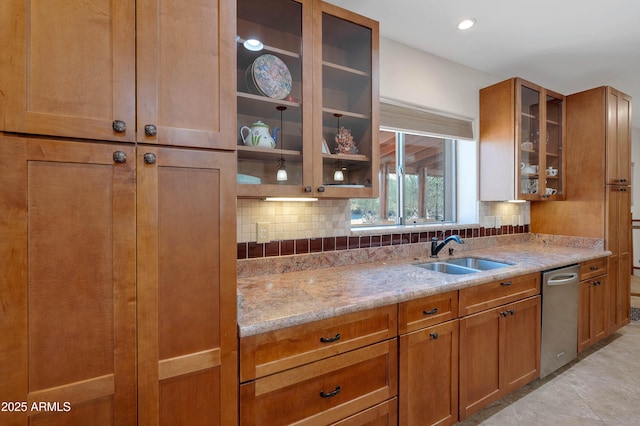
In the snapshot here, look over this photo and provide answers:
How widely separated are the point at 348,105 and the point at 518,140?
68.2 inches

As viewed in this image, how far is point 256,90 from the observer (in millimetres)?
1554

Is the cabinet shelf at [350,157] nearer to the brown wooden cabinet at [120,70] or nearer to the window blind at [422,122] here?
the window blind at [422,122]

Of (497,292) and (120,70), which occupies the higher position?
(120,70)

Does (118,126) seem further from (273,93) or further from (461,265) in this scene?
(461,265)

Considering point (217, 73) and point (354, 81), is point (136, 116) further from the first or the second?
point (354, 81)

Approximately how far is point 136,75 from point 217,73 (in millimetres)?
246

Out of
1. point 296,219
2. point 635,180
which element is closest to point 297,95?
point 296,219

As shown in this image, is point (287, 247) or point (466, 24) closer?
point (287, 247)

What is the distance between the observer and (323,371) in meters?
1.26

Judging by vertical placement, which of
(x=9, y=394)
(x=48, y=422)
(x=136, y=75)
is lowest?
(x=48, y=422)

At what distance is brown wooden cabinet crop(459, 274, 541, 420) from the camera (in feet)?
5.65

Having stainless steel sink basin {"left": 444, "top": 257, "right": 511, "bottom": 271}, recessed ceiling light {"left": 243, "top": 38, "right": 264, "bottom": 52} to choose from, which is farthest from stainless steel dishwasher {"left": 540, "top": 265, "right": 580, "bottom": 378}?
recessed ceiling light {"left": 243, "top": 38, "right": 264, "bottom": 52}

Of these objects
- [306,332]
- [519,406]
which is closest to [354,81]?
[306,332]

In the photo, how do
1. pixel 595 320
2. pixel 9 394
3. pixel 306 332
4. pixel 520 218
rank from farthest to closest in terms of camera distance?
pixel 520 218 < pixel 595 320 < pixel 306 332 < pixel 9 394
